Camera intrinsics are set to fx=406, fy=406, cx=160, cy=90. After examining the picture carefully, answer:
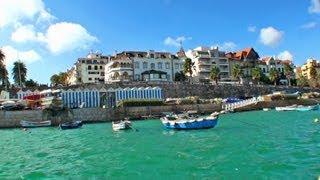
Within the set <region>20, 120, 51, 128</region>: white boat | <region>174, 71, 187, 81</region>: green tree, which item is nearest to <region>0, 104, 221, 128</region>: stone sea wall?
<region>20, 120, 51, 128</region>: white boat

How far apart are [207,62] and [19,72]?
65.3 meters

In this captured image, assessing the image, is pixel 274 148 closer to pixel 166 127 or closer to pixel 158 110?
pixel 166 127

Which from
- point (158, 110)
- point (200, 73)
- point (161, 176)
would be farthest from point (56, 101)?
point (200, 73)

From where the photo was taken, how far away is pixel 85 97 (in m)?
92.0

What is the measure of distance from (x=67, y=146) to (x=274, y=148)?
801 inches

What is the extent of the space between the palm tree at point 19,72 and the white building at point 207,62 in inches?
2332

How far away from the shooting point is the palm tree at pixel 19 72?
132250 mm

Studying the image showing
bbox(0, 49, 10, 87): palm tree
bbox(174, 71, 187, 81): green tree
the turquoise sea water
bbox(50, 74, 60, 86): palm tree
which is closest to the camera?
the turquoise sea water

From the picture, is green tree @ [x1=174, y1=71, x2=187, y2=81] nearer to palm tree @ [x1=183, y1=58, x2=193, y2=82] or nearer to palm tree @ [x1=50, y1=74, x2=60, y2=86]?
palm tree @ [x1=183, y1=58, x2=193, y2=82]

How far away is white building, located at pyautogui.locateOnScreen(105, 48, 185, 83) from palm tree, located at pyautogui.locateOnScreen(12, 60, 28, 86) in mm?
27786

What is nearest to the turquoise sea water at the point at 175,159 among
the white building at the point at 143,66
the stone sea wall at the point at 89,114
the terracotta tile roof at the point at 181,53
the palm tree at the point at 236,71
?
the stone sea wall at the point at 89,114

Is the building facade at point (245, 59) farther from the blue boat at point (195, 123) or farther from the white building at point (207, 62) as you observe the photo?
the blue boat at point (195, 123)

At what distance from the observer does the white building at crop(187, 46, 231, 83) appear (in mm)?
147875

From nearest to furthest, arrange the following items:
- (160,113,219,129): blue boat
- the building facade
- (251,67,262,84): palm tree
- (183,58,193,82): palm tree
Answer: (160,113,219,129): blue boat
(183,58,193,82): palm tree
(251,67,262,84): palm tree
the building facade
